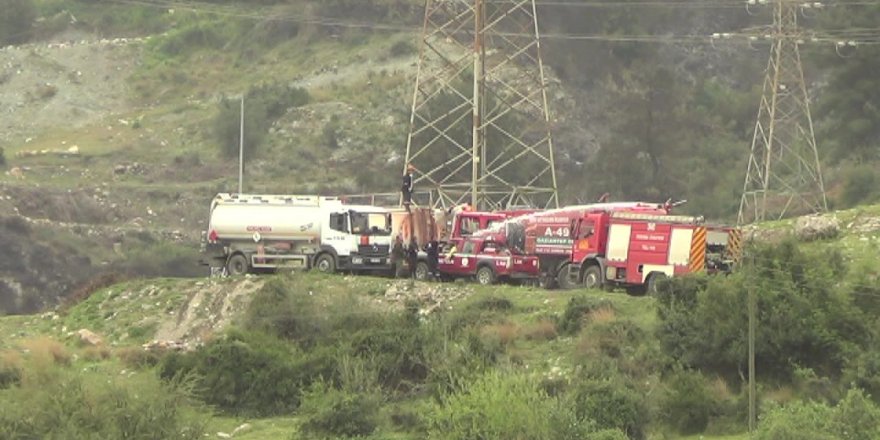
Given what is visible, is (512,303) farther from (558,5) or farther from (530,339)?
(558,5)

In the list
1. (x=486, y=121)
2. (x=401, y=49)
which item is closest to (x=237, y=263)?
(x=486, y=121)

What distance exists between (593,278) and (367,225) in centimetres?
909

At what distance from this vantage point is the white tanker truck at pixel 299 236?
2254 inches

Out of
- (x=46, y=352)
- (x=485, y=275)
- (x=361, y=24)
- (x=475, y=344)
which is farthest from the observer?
(x=361, y=24)

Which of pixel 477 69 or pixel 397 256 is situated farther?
pixel 477 69

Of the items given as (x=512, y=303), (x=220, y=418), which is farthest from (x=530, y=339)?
(x=220, y=418)

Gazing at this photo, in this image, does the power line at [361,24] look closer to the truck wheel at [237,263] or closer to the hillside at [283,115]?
the hillside at [283,115]

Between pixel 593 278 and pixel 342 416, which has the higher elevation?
pixel 593 278

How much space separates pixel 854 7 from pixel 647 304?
4416 cm

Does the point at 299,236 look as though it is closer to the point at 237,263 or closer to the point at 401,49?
the point at 237,263

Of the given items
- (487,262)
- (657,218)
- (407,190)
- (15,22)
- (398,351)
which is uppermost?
(15,22)

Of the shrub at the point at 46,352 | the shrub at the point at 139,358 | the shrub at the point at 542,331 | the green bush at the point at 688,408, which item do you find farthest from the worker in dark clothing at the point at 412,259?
the green bush at the point at 688,408

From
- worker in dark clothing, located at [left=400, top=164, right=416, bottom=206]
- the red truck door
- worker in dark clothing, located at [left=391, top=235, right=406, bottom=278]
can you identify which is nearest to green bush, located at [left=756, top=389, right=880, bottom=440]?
the red truck door

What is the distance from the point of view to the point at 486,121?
7138 cm
